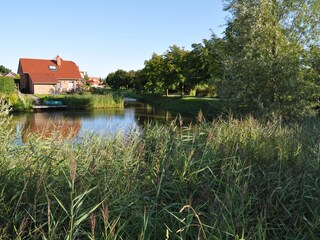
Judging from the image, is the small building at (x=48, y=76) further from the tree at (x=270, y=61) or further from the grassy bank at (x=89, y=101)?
the tree at (x=270, y=61)

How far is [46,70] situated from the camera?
4575cm

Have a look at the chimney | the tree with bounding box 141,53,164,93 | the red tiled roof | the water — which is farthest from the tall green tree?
the water

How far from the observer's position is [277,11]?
13.2 metres

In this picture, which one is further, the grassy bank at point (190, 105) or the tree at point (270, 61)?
the grassy bank at point (190, 105)

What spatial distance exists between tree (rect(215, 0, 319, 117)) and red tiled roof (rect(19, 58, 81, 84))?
35.2 meters

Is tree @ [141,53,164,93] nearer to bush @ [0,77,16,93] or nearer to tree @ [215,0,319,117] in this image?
bush @ [0,77,16,93]

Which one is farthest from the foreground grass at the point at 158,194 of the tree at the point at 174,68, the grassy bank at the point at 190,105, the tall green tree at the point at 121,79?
the tall green tree at the point at 121,79

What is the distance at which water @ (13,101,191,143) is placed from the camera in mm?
4906

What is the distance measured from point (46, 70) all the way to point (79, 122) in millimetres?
27635

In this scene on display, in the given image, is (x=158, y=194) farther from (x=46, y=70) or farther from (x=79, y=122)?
(x=46, y=70)

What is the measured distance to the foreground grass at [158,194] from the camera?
8.27 ft

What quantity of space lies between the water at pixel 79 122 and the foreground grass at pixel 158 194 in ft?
1.79

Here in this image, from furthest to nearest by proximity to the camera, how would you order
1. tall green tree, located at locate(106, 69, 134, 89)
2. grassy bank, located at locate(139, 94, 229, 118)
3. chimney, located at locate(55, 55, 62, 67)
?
tall green tree, located at locate(106, 69, 134, 89) < chimney, located at locate(55, 55, 62, 67) < grassy bank, located at locate(139, 94, 229, 118)

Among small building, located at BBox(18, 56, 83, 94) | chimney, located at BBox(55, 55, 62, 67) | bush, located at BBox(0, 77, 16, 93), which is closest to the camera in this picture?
bush, located at BBox(0, 77, 16, 93)
